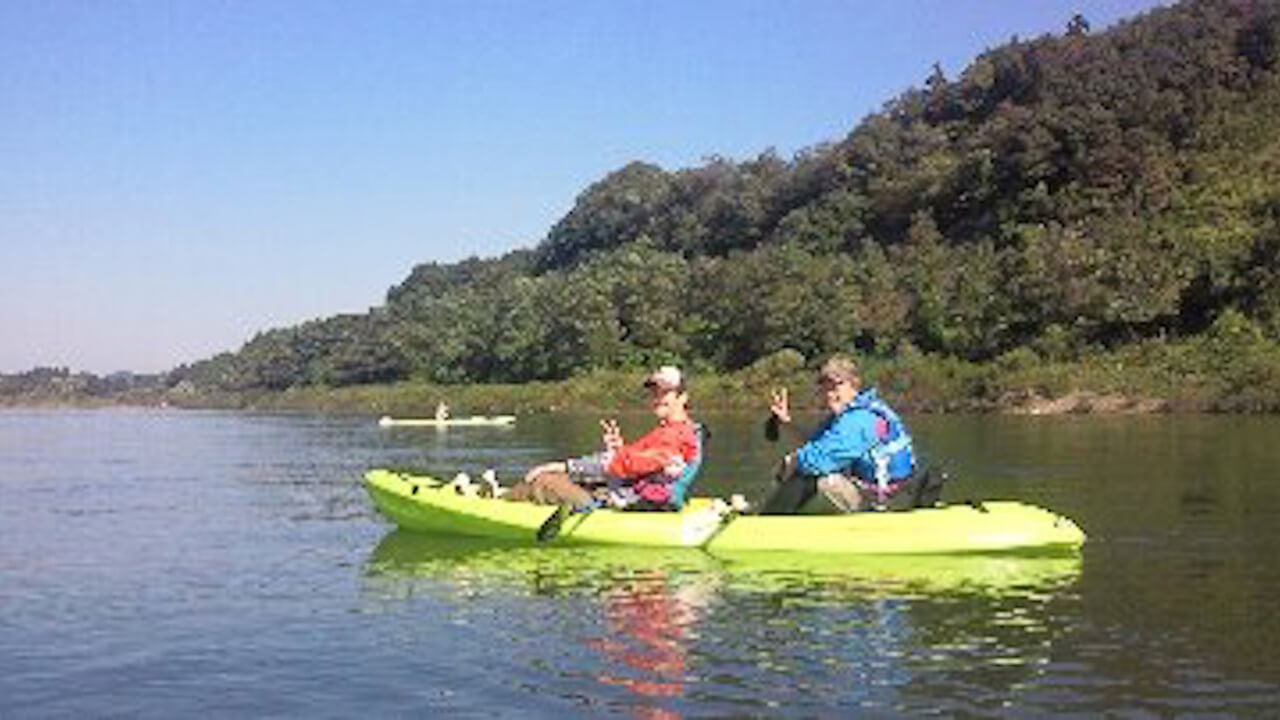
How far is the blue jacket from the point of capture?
48.4ft

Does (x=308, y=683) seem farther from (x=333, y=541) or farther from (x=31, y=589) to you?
(x=333, y=541)

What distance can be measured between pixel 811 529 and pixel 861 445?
0.99 metres

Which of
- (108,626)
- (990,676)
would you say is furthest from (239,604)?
(990,676)

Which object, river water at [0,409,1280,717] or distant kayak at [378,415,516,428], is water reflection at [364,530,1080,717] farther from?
distant kayak at [378,415,516,428]

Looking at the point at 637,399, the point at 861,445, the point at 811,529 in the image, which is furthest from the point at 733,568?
the point at 637,399

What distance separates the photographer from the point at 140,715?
9.07m

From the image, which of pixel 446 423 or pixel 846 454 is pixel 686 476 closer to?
pixel 846 454

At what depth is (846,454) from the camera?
49.0ft

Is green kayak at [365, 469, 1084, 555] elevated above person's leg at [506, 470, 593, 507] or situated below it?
below

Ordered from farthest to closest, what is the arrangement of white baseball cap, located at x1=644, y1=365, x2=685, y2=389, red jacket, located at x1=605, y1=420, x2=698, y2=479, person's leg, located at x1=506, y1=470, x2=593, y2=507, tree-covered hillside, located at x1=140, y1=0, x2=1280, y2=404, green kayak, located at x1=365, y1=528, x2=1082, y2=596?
tree-covered hillside, located at x1=140, y1=0, x2=1280, y2=404 < person's leg, located at x1=506, y1=470, x2=593, y2=507 < red jacket, located at x1=605, y1=420, x2=698, y2=479 < white baseball cap, located at x1=644, y1=365, x2=685, y2=389 < green kayak, located at x1=365, y1=528, x2=1082, y2=596

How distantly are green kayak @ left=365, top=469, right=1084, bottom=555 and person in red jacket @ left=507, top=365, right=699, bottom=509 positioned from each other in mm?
286

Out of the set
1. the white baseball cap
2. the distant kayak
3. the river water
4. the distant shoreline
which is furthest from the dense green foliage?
the white baseball cap

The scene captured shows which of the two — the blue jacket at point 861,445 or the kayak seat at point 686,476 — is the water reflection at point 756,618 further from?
the blue jacket at point 861,445

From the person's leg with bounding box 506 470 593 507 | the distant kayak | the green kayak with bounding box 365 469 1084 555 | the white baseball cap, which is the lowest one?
the green kayak with bounding box 365 469 1084 555
